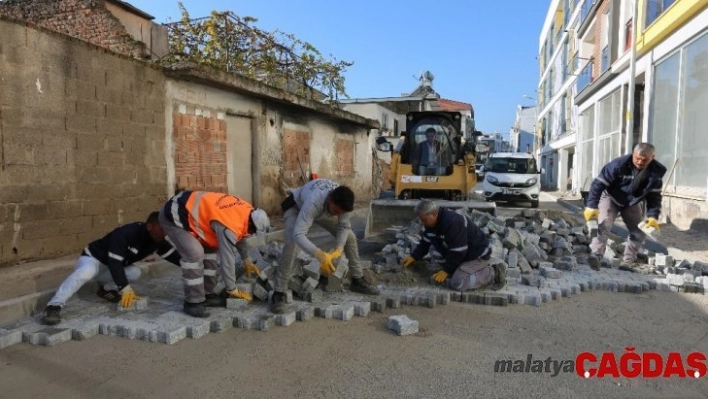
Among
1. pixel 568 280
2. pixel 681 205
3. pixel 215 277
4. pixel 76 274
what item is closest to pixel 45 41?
pixel 76 274

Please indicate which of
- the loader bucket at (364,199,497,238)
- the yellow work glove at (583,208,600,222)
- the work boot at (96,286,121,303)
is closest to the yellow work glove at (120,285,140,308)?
the work boot at (96,286,121,303)

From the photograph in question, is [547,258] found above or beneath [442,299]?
above

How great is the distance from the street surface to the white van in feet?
39.0

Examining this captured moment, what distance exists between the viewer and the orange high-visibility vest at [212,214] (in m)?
4.43

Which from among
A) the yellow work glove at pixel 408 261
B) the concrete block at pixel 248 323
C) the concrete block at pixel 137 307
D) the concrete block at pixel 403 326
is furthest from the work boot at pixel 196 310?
the yellow work glove at pixel 408 261

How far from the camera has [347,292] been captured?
17.4ft

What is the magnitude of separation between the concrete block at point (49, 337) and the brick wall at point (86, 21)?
5593 millimetres

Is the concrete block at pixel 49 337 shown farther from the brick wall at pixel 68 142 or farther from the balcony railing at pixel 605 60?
the balcony railing at pixel 605 60

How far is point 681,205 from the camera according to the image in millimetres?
10094

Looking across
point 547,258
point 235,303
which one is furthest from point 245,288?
point 547,258

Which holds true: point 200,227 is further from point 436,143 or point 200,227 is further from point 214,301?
point 436,143

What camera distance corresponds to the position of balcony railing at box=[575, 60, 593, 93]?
69.8ft

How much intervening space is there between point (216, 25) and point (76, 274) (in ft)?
25.3

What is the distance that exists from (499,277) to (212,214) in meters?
3.20
